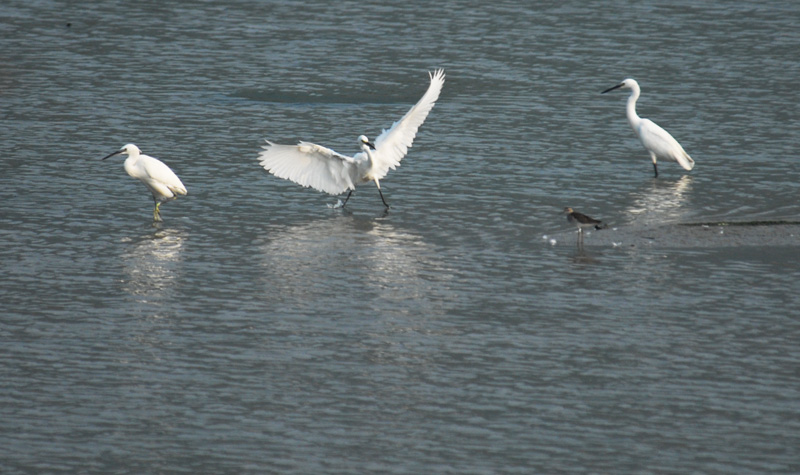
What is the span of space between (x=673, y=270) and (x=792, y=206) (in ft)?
10.0

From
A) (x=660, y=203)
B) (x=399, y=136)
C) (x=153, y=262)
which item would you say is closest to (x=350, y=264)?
(x=153, y=262)

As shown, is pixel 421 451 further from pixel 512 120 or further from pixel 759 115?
pixel 759 115

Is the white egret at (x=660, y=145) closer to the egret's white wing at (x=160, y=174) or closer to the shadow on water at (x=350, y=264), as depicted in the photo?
the shadow on water at (x=350, y=264)

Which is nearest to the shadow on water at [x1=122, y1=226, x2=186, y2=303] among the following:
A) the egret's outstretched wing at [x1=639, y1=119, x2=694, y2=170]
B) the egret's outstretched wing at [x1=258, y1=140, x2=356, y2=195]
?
the egret's outstretched wing at [x1=258, y1=140, x2=356, y2=195]

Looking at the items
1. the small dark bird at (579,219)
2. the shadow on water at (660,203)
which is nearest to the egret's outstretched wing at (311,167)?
the small dark bird at (579,219)

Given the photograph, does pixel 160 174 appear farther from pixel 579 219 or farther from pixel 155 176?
pixel 579 219

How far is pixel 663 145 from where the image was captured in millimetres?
15305

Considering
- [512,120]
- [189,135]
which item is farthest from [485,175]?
[189,135]

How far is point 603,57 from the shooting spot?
23.4m

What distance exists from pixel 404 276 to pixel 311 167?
125 inches

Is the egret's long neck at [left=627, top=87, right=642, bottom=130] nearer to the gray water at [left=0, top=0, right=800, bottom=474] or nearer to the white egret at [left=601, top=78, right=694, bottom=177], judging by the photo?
the white egret at [left=601, top=78, right=694, bottom=177]

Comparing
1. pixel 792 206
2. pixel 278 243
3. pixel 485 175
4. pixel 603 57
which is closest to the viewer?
pixel 278 243

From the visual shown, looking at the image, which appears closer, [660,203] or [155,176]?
[155,176]

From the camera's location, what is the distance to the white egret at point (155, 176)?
1283 centimetres
